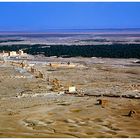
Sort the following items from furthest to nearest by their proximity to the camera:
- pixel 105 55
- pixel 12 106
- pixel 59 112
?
pixel 105 55, pixel 12 106, pixel 59 112

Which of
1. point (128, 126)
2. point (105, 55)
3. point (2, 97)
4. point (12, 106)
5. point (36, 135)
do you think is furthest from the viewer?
point (105, 55)

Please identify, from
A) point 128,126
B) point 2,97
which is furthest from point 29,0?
point 2,97

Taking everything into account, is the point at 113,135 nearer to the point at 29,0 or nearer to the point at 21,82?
the point at 29,0

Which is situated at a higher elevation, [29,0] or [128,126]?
[29,0]

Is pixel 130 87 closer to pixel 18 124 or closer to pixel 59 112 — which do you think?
pixel 59 112

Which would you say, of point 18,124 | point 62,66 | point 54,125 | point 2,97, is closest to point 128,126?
point 54,125

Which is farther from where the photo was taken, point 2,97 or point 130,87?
point 130,87
